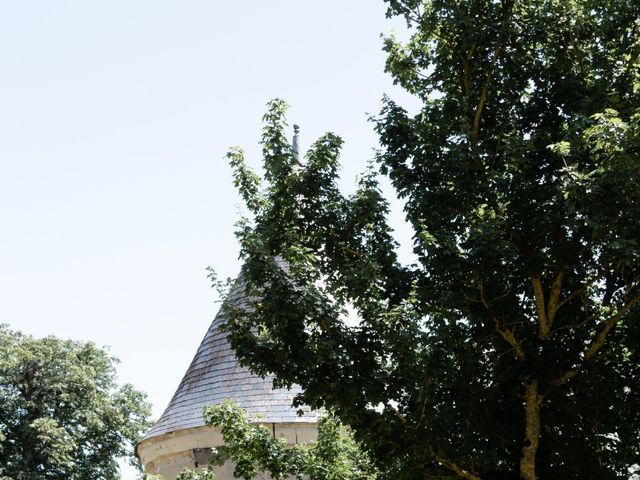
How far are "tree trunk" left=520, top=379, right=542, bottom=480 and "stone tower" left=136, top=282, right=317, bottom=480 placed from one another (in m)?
7.81

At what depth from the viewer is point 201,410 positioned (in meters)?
19.0

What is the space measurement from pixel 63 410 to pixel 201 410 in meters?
18.6

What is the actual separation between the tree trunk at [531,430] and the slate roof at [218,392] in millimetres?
7814

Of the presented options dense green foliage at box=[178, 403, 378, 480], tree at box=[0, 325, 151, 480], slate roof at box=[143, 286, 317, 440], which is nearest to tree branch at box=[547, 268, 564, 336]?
dense green foliage at box=[178, 403, 378, 480]

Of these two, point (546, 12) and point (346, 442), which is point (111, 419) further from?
point (546, 12)

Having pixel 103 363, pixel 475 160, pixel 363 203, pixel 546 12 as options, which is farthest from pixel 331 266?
pixel 103 363

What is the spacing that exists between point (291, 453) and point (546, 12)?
5.85m

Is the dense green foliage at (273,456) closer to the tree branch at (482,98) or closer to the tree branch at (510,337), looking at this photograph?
the tree branch at (510,337)

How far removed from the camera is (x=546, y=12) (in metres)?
11.6

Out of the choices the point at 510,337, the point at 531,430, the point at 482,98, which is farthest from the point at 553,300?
the point at 482,98

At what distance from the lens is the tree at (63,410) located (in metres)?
34.4

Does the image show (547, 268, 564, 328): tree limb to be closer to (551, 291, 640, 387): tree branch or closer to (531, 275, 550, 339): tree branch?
(531, 275, 550, 339): tree branch

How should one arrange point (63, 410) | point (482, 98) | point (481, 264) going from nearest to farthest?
point (481, 264), point (482, 98), point (63, 410)

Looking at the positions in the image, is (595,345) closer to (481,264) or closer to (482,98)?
(481,264)
